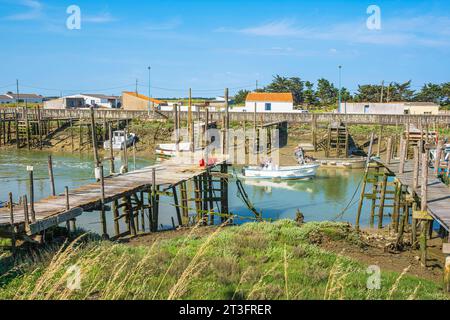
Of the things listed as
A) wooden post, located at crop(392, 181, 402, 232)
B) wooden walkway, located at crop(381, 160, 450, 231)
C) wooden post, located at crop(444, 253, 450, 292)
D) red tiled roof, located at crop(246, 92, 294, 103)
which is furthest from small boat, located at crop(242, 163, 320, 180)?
red tiled roof, located at crop(246, 92, 294, 103)

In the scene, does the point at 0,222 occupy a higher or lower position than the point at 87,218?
higher

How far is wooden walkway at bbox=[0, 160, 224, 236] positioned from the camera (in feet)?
41.2

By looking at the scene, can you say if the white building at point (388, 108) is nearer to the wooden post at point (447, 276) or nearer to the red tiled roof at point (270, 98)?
the red tiled roof at point (270, 98)

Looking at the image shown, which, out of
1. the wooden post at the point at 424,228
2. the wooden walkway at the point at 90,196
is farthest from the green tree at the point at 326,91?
the wooden post at the point at 424,228

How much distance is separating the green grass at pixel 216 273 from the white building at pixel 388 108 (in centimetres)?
5080

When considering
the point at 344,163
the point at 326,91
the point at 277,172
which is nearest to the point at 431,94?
the point at 326,91

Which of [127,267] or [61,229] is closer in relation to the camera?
[127,267]

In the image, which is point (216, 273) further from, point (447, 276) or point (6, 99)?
point (6, 99)
